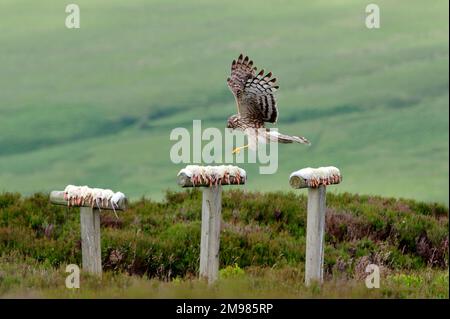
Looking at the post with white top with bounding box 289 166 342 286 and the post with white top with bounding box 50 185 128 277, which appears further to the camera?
the post with white top with bounding box 289 166 342 286

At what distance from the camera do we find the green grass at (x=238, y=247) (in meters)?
11.1

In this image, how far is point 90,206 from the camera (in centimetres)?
1198

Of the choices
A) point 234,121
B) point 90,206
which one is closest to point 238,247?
point 234,121

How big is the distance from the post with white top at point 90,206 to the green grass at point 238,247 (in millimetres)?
510

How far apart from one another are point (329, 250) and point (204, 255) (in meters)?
4.48

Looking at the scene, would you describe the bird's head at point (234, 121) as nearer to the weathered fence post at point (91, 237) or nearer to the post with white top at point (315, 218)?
the post with white top at point (315, 218)

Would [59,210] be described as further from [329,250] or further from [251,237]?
[329,250]

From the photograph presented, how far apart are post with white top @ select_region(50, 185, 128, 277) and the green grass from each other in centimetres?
51

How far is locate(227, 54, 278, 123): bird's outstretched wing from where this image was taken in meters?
12.6

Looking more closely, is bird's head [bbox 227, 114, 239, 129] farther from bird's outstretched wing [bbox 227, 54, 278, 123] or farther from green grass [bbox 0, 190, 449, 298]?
green grass [bbox 0, 190, 449, 298]

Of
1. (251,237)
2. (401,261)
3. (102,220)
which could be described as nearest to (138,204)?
(102,220)

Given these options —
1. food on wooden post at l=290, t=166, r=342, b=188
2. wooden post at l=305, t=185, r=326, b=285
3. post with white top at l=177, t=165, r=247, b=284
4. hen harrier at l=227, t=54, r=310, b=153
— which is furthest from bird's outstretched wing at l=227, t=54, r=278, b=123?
wooden post at l=305, t=185, r=326, b=285

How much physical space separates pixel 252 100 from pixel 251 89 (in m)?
0.16
